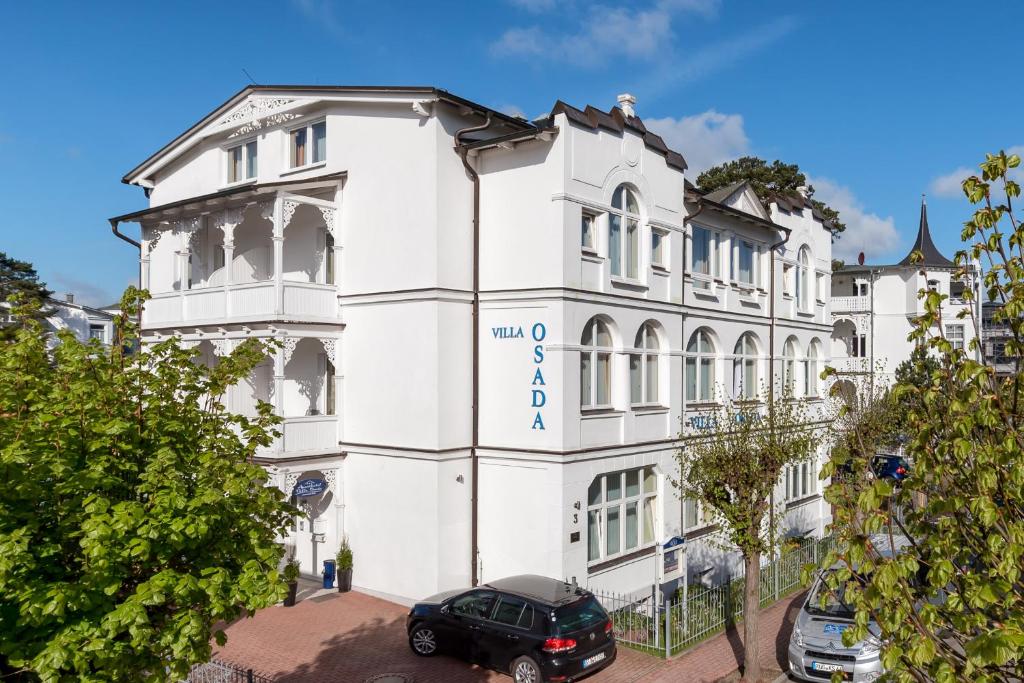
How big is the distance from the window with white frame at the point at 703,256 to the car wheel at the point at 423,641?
11630 millimetres

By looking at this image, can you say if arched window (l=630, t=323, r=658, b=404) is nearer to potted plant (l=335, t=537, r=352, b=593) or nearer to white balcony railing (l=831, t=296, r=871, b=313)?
potted plant (l=335, t=537, r=352, b=593)

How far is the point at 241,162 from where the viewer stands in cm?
2244

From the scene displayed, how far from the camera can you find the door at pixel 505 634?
13.0m

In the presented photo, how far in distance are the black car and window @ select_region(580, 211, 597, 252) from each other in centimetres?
714

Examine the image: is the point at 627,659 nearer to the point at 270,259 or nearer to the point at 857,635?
the point at 857,635

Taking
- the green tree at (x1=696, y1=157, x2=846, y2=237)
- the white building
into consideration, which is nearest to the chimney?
the white building

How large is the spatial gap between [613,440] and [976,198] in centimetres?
1330

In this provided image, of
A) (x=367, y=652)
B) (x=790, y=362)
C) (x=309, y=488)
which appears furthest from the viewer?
(x=790, y=362)

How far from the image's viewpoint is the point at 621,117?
1825 centimetres

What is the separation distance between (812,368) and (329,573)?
17.7 meters

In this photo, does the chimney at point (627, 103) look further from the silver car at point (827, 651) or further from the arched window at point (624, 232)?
the silver car at point (827, 651)

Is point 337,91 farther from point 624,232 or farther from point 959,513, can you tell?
point 959,513

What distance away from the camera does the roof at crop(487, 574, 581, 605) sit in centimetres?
1325

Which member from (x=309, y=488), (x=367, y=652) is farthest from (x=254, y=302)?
(x=367, y=652)
